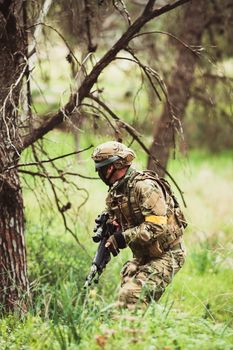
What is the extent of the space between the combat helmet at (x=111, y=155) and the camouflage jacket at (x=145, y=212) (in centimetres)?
14

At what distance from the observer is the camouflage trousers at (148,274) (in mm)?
5379

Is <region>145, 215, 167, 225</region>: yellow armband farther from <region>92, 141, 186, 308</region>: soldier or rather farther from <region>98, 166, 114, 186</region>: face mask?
<region>98, 166, 114, 186</region>: face mask

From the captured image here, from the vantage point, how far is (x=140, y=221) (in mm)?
5617

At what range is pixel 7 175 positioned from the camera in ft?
19.4

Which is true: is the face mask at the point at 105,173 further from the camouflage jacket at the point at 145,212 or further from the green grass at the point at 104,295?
the green grass at the point at 104,295

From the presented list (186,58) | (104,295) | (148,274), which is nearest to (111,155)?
(148,274)

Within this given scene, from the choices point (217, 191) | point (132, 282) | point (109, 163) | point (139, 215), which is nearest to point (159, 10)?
point (109, 163)

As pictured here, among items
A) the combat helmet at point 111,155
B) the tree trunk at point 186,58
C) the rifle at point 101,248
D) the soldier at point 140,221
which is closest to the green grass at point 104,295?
the rifle at point 101,248

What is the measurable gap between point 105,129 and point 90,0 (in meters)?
1.39

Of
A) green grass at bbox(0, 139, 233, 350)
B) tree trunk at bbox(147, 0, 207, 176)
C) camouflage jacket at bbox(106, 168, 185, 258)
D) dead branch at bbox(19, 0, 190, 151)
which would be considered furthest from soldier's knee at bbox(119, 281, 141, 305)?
tree trunk at bbox(147, 0, 207, 176)

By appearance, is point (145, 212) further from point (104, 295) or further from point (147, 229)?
point (104, 295)

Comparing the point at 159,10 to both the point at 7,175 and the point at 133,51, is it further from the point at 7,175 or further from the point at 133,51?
the point at 7,175

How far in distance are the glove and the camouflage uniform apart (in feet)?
0.12

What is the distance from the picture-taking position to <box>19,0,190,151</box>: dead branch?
5.70m
